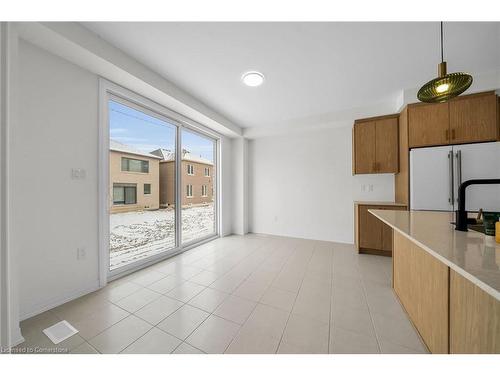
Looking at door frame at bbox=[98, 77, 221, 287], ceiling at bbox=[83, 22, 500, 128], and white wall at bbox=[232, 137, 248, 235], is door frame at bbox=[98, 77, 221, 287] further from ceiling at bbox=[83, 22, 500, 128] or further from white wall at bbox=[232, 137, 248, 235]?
white wall at bbox=[232, 137, 248, 235]

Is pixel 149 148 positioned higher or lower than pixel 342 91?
lower

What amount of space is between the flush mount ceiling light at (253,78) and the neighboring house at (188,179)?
178 centimetres

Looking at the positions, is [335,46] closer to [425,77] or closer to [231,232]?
[425,77]

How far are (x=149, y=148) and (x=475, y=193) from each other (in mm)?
4706

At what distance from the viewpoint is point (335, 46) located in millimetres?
1991

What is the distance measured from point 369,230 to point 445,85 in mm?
2566

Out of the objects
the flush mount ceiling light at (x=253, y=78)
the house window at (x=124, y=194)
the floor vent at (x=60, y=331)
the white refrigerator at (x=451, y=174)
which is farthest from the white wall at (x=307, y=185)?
the floor vent at (x=60, y=331)

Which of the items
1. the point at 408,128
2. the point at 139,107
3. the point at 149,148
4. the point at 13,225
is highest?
the point at 139,107

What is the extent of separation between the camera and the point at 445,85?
4.33ft

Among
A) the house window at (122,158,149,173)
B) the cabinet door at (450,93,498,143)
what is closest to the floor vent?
the house window at (122,158,149,173)

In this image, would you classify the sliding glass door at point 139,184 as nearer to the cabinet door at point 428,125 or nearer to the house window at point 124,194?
the house window at point 124,194

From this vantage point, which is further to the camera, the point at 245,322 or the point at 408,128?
the point at 408,128
